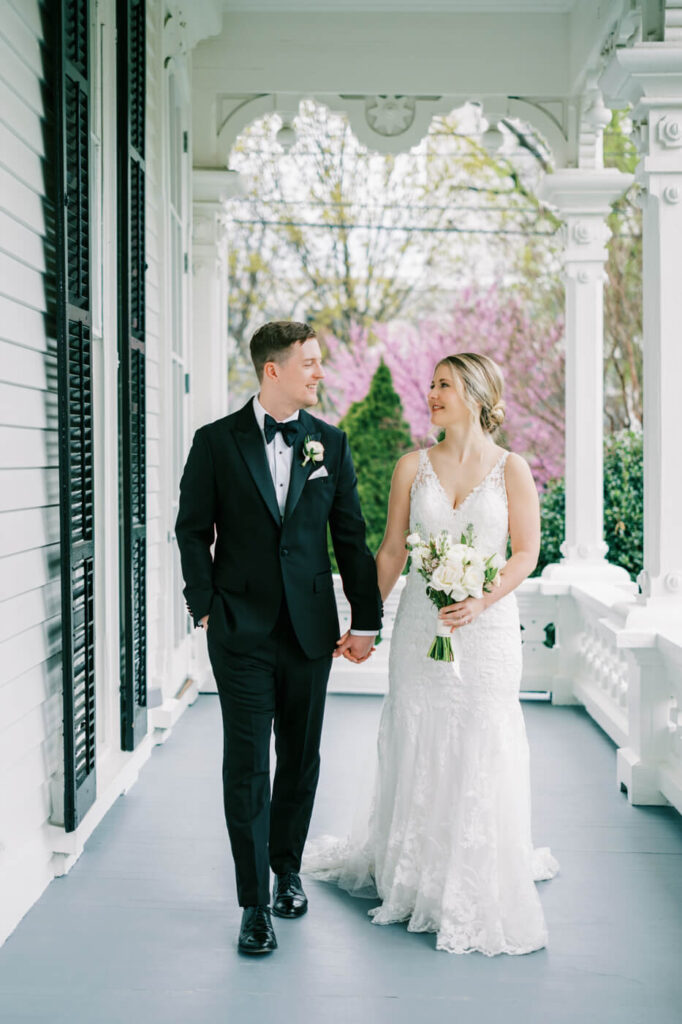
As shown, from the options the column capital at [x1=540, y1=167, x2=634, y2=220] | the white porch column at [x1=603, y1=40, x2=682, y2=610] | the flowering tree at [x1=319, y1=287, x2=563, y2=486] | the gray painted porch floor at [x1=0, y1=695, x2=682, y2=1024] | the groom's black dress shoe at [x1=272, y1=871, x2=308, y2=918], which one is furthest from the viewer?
the flowering tree at [x1=319, y1=287, x2=563, y2=486]

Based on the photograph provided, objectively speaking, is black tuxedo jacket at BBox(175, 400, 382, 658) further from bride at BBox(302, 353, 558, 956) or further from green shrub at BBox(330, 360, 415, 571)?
green shrub at BBox(330, 360, 415, 571)

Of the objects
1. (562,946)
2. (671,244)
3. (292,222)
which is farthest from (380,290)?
(562,946)

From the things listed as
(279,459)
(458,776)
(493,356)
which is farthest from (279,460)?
(493,356)

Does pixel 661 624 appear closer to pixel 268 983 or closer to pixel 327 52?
pixel 268 983

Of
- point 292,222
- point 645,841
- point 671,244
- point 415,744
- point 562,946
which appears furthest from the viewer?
point 292,222

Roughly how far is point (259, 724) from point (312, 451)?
80 centimetres

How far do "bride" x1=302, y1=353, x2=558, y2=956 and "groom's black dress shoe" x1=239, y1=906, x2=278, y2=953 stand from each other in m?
0.38

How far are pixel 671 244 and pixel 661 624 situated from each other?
61.6 inches

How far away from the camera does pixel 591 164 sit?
6.61 m

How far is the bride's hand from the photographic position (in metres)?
3.13

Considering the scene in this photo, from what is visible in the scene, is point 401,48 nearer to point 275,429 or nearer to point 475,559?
point 275,429

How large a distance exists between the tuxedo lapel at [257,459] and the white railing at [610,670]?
1.94 m

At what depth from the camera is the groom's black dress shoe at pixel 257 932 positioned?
118 inches

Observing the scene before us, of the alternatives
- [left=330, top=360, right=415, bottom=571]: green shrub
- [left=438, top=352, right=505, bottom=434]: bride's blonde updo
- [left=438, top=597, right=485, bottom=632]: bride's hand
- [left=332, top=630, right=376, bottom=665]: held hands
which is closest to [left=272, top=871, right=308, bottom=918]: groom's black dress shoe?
[left=332, top=630, right=376, bottom=665]: held hands
